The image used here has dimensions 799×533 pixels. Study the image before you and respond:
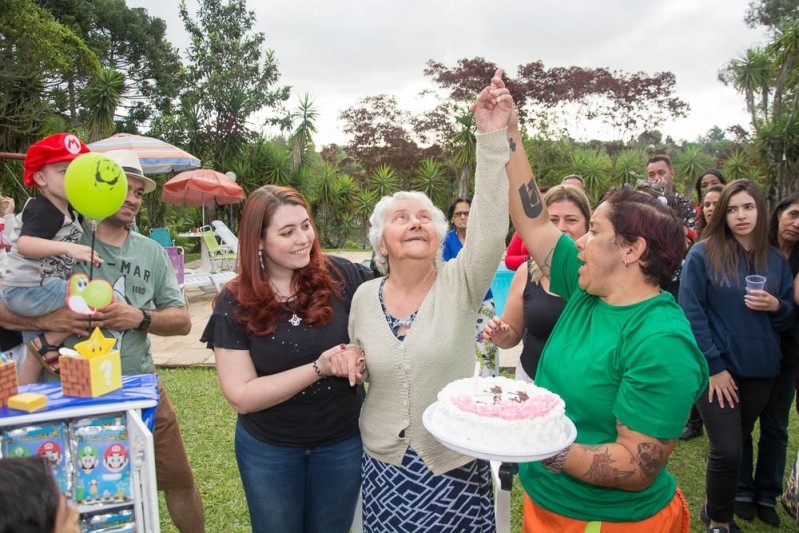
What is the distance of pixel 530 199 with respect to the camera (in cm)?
200

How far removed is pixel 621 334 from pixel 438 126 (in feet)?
63.6

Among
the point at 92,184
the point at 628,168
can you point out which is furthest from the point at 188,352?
the point at 628,168

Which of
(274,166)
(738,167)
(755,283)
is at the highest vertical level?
(274,166)

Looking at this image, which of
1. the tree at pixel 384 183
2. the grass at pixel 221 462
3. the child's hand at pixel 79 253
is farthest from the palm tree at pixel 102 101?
the child's hand at pixel 79 253

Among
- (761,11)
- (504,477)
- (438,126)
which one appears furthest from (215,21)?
(761,11)

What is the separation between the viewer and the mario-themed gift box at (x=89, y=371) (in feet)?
5.95

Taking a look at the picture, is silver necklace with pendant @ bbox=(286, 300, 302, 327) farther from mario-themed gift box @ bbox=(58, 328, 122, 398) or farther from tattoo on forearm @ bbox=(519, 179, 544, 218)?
tattoo on forearm @ bbox=(519, 179, 544, 218)

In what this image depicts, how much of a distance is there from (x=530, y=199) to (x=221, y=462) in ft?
10.4

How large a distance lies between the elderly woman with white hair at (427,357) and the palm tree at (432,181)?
16.6 meters

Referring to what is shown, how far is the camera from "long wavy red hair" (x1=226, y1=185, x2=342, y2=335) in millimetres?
2049

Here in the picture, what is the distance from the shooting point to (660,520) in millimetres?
1656

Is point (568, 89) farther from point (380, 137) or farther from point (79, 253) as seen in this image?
point (79, 253)

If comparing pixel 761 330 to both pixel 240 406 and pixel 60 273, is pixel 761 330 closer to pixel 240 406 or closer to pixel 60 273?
pixel 240 406

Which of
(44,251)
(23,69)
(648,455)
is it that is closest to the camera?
(648,455)
